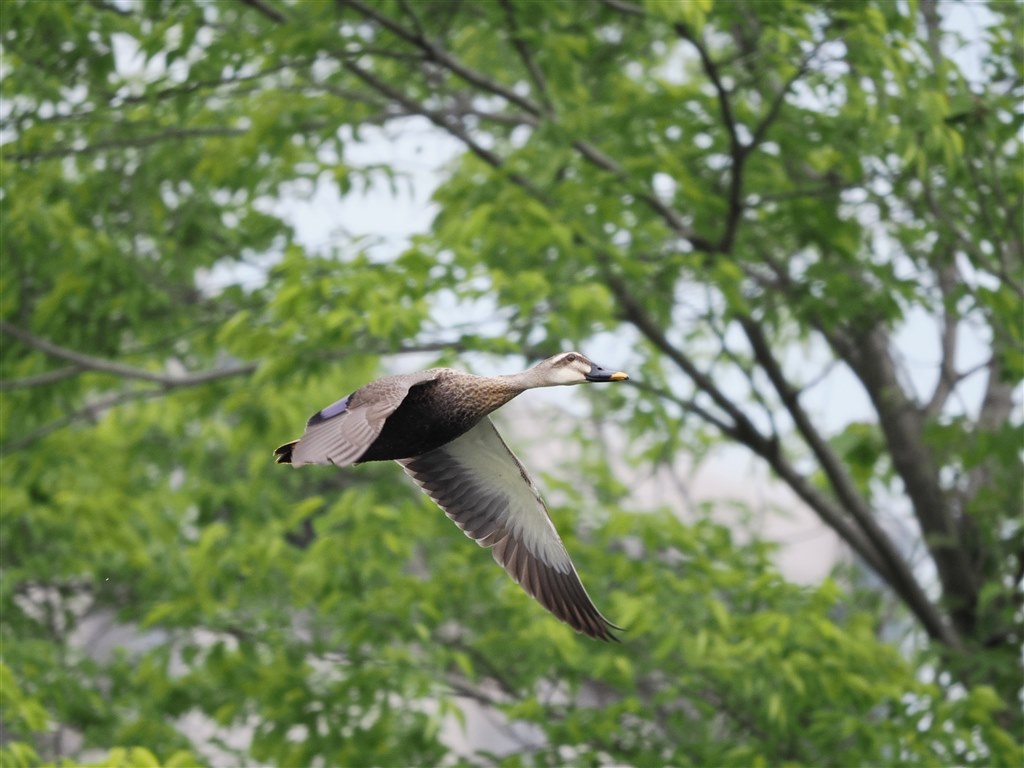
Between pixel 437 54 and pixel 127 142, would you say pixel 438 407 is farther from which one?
pixel 127 142

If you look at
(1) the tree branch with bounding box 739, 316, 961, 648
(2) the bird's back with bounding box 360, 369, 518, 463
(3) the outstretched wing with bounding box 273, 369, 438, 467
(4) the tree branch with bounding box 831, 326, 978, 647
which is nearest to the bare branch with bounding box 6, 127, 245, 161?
(1) the tree branch with bounding box 739, 316, 961, 648

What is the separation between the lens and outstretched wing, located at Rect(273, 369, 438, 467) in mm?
3922

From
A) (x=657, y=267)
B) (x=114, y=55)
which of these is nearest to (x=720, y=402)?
(x=657, y=267)

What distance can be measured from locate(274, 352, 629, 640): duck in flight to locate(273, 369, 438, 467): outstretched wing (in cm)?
2

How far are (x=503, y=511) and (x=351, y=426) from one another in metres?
2.00

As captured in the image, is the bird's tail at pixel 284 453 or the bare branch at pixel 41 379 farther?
the bare branch at pixel 41 379

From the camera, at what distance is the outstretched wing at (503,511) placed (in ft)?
19.4

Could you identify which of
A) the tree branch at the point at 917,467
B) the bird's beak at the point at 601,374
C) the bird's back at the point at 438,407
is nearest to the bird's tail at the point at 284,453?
the bird's back at the point at 438,407

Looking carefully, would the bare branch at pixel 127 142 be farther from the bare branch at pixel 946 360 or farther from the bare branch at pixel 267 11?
the bare branch at pixel 946 360

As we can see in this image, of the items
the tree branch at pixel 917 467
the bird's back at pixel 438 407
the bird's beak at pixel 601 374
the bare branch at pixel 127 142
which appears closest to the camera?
the bird's back at pixel 438 407

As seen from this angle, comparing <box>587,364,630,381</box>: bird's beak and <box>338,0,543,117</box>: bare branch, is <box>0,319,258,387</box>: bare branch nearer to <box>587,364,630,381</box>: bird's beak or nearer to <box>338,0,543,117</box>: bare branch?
<box>338,0,543,117</box>: bare branch

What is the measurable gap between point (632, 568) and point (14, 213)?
3.84m

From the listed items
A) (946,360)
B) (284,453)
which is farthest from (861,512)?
(284,453)

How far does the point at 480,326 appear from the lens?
8227 mm
